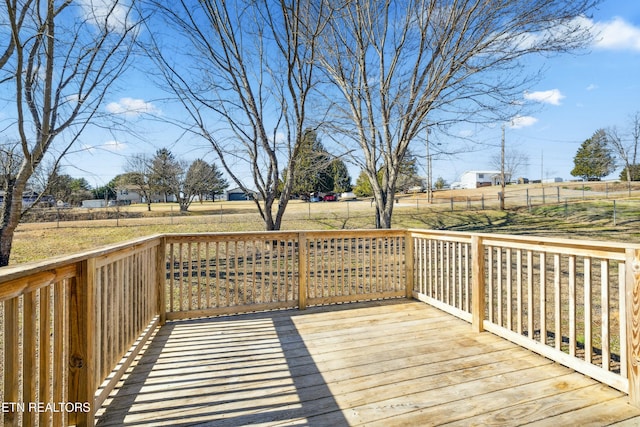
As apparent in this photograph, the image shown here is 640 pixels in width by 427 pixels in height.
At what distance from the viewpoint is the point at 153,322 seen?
9.87ft

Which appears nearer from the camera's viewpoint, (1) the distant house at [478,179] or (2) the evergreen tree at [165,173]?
(2) the evergreen tree at [165,173]

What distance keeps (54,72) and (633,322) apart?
7521 mm

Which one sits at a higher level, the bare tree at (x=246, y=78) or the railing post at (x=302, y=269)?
the bare tree at (x=246, y=78)

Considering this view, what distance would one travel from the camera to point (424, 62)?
6887 millimetres

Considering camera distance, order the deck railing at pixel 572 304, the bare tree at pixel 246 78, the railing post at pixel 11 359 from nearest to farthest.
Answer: the railing post at pixel 11 359, the deck railing at pixel 572 304, the bare tree at pixel 246 78

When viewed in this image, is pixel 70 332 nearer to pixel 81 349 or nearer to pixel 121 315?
pixel 81 349

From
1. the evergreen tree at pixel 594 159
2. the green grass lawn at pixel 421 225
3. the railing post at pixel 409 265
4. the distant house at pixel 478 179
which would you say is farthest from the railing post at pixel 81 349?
the distant house at pixel 478 179

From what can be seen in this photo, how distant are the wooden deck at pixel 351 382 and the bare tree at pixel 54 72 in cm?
408

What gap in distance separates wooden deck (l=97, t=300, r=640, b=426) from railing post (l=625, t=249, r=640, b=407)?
12cm

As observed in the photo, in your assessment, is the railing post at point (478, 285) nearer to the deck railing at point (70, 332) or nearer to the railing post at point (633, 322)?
the railing post at point (633, 322)

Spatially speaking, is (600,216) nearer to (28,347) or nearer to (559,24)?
(559,24)

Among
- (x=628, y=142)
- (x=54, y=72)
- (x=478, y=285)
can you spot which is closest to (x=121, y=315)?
(x=478, y=285)

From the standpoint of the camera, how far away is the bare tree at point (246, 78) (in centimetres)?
607

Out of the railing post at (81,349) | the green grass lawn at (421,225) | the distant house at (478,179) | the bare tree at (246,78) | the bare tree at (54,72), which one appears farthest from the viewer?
the distant house at (478,179)
